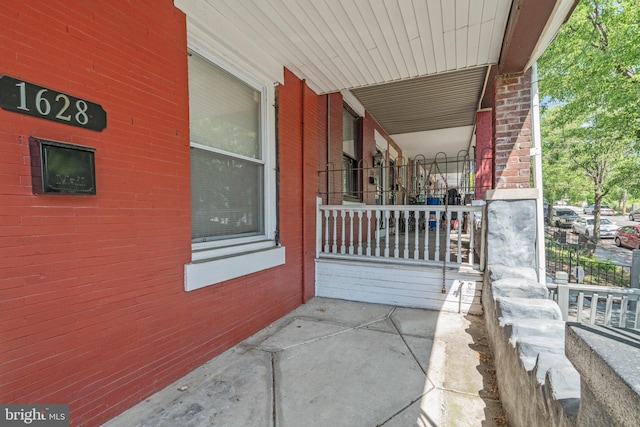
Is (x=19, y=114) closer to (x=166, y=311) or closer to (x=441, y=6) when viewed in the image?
(x=166, y=311)

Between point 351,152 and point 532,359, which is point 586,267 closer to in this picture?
point 351,152

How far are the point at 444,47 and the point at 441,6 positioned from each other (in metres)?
0.69

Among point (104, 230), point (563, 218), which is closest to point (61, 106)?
point (104, 230)

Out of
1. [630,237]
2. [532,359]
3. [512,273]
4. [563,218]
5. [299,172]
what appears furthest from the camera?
[563,218]

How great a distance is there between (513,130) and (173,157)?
11.2 feet

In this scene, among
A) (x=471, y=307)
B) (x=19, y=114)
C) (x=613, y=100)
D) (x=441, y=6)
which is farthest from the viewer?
(x=613, y=100)

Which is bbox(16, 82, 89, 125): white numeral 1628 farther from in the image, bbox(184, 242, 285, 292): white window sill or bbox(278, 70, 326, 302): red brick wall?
bbox(278, 70, 326, 302): red brick wall

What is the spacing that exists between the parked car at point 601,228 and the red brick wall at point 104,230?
2023 cm

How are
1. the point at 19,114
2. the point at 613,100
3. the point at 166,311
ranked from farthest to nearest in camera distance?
the point at 613,100 < the point at 166,311 < the point at 19,114

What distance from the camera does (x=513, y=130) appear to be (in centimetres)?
328

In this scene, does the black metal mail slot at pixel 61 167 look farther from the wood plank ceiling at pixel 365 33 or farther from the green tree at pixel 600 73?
the green tree at pixel 600 73

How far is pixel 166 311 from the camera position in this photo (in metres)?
2.20

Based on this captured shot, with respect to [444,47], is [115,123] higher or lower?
lower

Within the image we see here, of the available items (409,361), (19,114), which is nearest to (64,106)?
(19,114)
